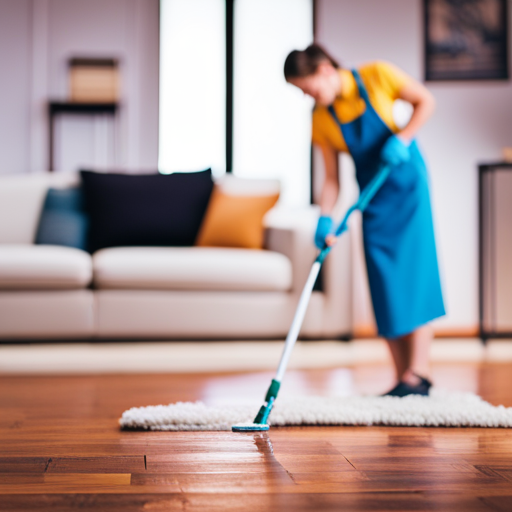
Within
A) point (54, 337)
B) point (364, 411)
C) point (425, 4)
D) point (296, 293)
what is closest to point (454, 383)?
point (364, 411)

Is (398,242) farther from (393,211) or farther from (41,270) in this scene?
(41,270)

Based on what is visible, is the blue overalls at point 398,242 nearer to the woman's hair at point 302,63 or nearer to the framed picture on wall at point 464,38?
the woman's hair at point 302,63

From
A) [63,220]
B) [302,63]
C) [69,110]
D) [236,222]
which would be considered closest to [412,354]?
[302,63]

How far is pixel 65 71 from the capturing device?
395 cm

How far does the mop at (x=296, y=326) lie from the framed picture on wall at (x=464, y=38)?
93.0 inches

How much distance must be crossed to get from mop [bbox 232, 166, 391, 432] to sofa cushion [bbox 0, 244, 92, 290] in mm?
1157

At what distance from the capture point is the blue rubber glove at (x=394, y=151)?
167 cm

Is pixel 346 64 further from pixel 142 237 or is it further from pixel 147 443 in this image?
pixel 147 443

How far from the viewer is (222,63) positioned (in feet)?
13.5

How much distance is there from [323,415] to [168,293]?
1.25 meters

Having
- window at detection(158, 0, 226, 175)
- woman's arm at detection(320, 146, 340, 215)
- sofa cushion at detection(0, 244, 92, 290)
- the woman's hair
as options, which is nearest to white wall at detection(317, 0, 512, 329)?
window at detection(158, 0, 226, 175)

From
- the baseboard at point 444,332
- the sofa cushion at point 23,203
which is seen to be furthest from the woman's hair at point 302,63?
the baseboard at point 444,332

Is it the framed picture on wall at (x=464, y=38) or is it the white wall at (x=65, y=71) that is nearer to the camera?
the framed picture on wall at (x=464, y=38)

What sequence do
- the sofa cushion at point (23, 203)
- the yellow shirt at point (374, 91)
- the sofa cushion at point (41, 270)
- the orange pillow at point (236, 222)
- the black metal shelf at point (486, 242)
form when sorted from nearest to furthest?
the yellow shirt at point (374, 91) < the sofa cushion at point (41, 270) < the orange pillow at point (236, 222) < the sofa cushion at point (23, 203) < the black metal shelf at point (486, 242)
